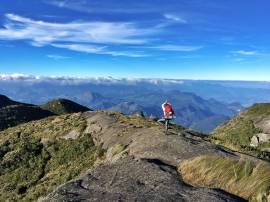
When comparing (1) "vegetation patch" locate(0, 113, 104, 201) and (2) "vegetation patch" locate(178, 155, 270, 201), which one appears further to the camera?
(1) "vegetation patch" locate(0, 113, 104, 201)

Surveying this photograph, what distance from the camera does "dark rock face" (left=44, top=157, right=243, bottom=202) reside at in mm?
21625

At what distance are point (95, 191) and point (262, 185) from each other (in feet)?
29.1

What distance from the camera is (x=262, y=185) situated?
72.8 ft

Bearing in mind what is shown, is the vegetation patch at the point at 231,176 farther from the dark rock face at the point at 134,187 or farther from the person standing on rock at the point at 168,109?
the person standing on rock at the point at 168,109

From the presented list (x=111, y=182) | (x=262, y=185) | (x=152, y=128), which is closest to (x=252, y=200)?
(x=262, y=185)

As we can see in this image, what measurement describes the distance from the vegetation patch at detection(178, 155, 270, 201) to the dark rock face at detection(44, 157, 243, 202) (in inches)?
33.8

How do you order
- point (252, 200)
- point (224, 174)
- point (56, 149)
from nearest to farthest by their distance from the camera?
point (252, 200) < point (224, 174) < point (56, 149)

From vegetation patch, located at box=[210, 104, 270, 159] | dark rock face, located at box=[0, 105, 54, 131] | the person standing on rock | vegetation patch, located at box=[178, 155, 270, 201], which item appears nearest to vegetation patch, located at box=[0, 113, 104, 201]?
the person standing on rock

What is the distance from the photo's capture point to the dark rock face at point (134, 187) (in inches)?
851

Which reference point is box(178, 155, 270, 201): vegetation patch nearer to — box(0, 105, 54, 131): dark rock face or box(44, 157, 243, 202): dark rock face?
box(44, 157, 243, 202): dark rock face

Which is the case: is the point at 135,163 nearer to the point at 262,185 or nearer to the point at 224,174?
the point at 224,174

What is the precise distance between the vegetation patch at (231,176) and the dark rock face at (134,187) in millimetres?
858

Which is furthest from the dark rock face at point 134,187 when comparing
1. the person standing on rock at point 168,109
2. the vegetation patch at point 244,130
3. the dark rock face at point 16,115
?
the dark rock face at point 16,115

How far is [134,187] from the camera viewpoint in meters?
23.4
